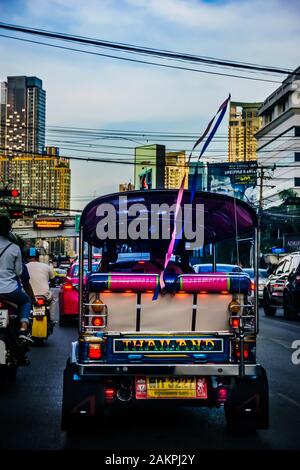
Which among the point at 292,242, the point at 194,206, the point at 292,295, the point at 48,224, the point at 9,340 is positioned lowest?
the point at 292,295

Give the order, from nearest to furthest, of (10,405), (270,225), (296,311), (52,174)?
(10,405)
(296,311)
(270,225)
(52,174)

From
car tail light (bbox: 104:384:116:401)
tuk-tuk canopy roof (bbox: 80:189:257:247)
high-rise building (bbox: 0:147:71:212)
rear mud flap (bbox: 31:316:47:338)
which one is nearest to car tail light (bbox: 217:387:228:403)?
car tail light (bbox: 104:384:116:401)

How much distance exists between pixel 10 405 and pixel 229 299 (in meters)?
3.01

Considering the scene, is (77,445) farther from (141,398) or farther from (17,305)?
(17,305)

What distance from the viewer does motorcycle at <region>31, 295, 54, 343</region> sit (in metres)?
15.3

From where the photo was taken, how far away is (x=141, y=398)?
24.2 ft

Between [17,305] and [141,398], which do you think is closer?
[141,398]

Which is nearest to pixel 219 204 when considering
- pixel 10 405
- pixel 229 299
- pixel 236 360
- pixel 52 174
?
pixel 229 299

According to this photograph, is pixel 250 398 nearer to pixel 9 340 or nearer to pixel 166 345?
pixel 166 345

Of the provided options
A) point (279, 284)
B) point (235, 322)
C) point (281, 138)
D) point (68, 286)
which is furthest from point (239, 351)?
point (281, 138)

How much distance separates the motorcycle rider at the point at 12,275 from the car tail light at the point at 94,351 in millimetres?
2489

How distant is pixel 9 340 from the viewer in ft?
31.7

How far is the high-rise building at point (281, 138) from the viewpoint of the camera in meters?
113

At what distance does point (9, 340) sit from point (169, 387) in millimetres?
2939
